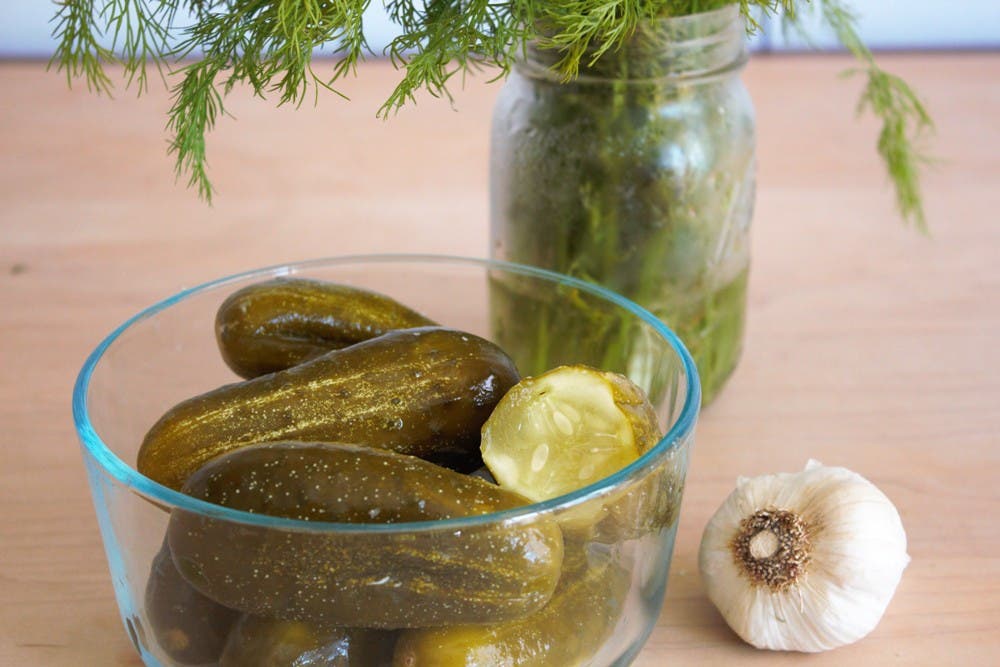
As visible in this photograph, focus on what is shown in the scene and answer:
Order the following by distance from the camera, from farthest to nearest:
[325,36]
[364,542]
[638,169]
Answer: [638,169], [325,36], [364,542]

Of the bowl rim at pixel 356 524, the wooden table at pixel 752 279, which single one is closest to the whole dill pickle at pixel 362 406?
the bowl rim at pixel 356 524

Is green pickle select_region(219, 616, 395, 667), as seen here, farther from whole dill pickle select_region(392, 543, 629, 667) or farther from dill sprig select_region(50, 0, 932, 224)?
dill sprig select_region(50, 0, 932, 224)

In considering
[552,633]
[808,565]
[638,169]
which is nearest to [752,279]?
[638,169]

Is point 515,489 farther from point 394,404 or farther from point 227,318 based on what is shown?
point 227,318

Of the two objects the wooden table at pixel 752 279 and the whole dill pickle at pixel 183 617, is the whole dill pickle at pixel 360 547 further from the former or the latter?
the wooden table at pixel 752 279

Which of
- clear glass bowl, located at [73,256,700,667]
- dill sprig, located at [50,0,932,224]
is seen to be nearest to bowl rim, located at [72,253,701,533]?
clear glass bowl, located at [73,256,700,667]

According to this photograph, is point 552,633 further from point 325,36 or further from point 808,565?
point 325,36
